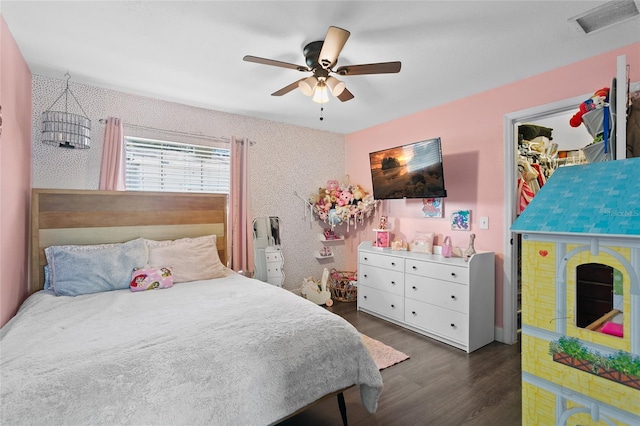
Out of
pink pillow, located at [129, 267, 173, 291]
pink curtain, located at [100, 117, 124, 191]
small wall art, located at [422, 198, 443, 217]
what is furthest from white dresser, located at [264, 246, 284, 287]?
small wall art, located at [422, 198, 443, 217]

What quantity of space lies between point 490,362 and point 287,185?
3.06m

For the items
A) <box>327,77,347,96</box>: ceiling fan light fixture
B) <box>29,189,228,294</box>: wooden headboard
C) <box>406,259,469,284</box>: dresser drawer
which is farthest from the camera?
<box>406,259,469,284</box>: dresser drawer

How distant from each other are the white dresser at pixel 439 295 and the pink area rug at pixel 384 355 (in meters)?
0.55

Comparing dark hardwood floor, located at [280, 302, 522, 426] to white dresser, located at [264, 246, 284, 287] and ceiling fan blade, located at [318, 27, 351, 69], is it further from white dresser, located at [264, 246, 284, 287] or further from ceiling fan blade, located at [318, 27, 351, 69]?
ceiling fan blade, located at [318, 27, 351, 69]

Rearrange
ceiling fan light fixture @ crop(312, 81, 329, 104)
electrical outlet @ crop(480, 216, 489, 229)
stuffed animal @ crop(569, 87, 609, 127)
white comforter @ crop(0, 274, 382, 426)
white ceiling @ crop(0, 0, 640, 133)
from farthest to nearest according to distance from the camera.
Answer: electrical outlet @ crop(480, 216, 489, 229) < ceiling fan light fixture @ crop(312, 81, 329, 104) < white ceiling @ crop(0, 0, 640, 133) < stuffed animal @ crop(569, 87, 609, 127) < white comforter @ crop(0, 274, 382, 426)

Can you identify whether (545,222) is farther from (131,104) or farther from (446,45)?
(131,104)

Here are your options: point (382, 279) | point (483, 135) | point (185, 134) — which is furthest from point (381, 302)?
point (185, 134)

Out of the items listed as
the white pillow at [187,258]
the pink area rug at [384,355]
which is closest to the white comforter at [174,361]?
the white pillow at [187,258]

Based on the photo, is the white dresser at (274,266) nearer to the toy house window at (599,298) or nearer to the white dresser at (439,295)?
the white dresser at (439,295)

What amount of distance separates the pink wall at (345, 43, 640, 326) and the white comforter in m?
2.13

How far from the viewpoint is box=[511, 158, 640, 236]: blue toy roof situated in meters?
1.21

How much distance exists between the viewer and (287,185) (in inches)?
163

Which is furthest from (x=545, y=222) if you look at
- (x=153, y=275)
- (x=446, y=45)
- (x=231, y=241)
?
(x=231, y=241)

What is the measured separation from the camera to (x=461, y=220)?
324cm
